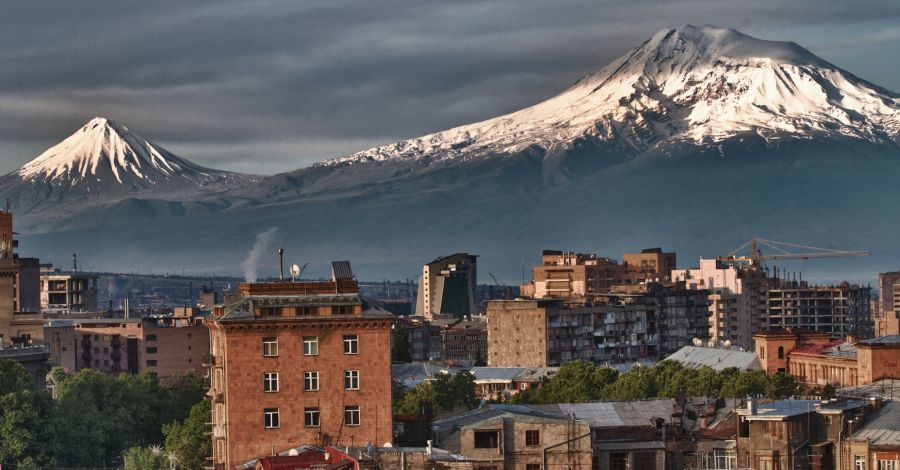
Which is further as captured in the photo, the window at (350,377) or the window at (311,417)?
the window at (350,377)

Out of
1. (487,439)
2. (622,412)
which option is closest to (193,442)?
(622,412)

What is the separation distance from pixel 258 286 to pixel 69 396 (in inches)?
2344

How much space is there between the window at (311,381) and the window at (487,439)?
627 centimetres

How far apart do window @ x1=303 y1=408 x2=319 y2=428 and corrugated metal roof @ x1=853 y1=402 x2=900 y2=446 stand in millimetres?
20246

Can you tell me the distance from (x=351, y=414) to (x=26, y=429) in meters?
41.6

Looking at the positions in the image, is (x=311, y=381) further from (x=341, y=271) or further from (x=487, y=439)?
(x=341, y=271)

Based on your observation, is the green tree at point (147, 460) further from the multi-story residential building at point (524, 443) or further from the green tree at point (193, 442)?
the multi-story residential building at point (524, 443)

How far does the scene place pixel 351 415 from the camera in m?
83.3

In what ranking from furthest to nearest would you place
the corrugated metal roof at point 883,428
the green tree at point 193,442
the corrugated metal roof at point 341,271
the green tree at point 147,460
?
the green tree at point 147,460, the green tree at point 193,442, the corrugated metal roof at point 341,271, the corrugated metal roof at point 883,428

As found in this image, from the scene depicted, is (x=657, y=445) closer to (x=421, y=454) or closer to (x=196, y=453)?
(x=421, y=454)

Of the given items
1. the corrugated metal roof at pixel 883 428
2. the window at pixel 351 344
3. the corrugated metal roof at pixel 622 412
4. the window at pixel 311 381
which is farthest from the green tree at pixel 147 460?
the corrugated metal roof at pixel 883 428

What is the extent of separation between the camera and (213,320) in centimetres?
8688

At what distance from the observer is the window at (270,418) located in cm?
8281

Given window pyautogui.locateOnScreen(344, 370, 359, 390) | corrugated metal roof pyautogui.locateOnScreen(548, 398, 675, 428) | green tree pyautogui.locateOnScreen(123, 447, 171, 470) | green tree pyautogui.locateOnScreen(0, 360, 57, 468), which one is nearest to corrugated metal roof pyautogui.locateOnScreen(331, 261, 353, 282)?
window pyautogui.locateOnScreen(344, 370, 359, 390)
